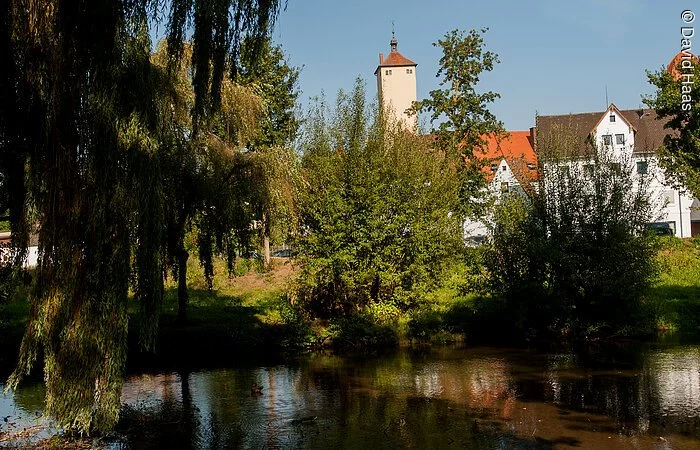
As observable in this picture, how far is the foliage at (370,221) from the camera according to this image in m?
20.9

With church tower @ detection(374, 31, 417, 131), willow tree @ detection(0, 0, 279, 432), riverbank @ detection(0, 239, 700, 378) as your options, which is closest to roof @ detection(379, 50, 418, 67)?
church tower @ detection(374, 31, 417, 131)

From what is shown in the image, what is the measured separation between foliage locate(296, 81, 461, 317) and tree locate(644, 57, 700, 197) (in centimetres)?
1687

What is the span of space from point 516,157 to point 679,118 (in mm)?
9154

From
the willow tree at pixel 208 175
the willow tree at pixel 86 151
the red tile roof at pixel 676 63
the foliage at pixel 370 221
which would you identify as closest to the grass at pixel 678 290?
the foliage at pixel 370 221

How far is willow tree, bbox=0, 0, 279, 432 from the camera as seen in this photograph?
26.5 ft

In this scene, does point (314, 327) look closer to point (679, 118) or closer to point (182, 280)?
point (182, 280)

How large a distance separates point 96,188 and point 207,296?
18.3 meters

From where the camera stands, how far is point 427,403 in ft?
43.7

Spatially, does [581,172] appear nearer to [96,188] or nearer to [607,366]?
[607,366]

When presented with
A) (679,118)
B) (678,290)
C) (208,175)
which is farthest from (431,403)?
(679,118)

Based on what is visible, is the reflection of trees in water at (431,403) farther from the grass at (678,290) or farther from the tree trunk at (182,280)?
the grass at (678,290)

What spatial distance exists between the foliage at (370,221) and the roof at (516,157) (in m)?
2.18

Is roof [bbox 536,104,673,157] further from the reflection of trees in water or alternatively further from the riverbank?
the reflection of trees in water

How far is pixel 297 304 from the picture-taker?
22.2 meters
